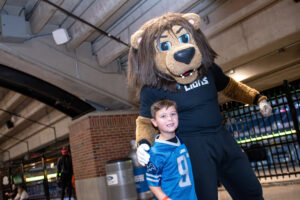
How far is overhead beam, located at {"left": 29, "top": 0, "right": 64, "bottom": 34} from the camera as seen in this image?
191 inches

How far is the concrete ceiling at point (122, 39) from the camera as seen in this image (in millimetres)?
4716

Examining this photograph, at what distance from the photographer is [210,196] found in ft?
5.14

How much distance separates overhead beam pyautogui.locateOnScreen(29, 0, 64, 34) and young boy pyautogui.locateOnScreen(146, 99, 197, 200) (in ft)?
12.5

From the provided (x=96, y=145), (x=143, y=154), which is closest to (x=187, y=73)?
(x=143, y=154)

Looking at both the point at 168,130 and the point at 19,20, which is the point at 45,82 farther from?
the point at 168,130

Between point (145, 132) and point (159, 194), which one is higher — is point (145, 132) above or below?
above

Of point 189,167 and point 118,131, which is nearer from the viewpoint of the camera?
point 189,167

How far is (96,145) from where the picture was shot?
6.99m

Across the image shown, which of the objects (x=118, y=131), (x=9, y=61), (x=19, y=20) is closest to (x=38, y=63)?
(x=9, y=61)

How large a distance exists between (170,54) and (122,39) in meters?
4.38

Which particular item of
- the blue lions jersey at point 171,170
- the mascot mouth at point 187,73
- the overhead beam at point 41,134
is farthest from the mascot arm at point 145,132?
the overhead beam at point 41,134

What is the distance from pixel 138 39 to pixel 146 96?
350 mm

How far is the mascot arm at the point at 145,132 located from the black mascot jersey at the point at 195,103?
0.06 m

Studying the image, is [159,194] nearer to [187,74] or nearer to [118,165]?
[187,74]
